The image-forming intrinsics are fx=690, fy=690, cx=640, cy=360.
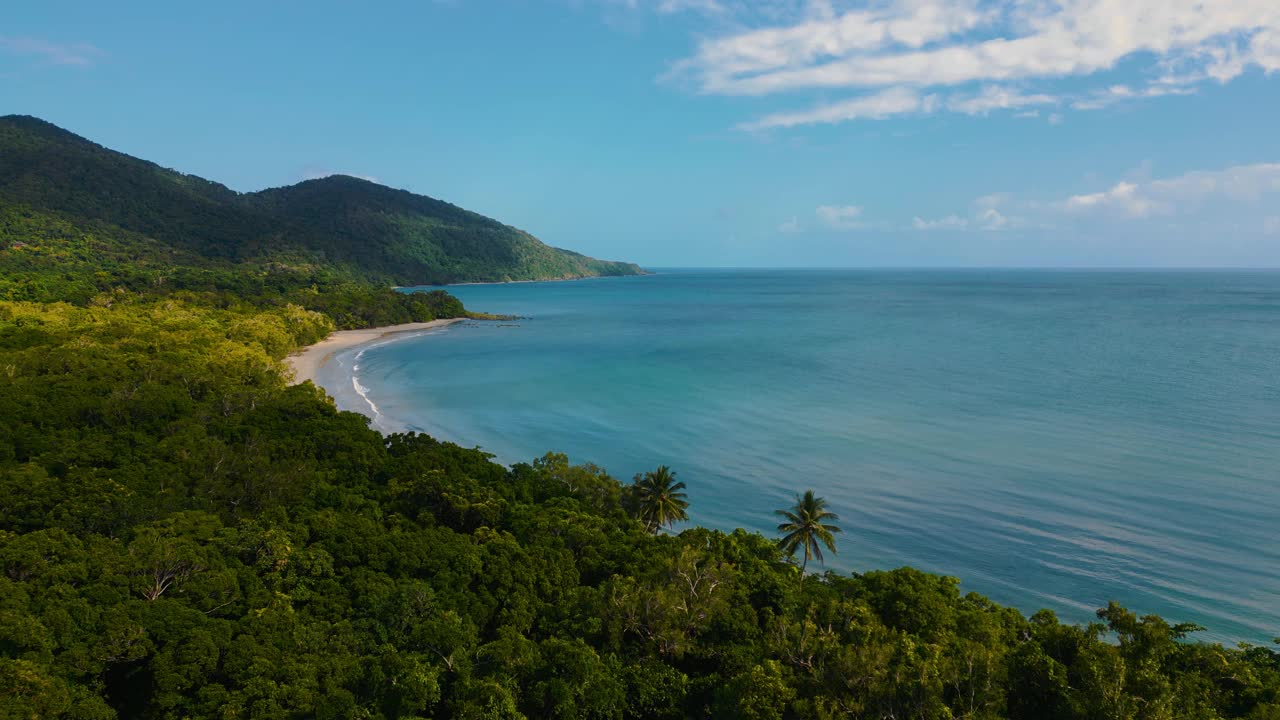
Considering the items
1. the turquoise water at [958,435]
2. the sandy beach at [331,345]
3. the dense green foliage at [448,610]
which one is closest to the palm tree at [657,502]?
the dense green foliage at [448,610]

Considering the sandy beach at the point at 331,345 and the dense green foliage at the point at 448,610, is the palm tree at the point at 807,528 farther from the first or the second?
the sandy beach at the point at 331,345

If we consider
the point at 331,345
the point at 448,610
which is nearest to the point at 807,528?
the point at 448,610

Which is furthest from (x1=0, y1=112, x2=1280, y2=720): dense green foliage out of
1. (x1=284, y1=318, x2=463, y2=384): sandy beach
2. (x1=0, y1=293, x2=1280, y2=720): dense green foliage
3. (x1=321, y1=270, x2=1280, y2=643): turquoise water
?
(x1=284, y1=318, x2=463, y2=384): sandy beach

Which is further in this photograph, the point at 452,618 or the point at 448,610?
the point at 448,610

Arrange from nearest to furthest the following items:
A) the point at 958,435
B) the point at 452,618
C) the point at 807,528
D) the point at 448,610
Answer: the point at 452,618 < the point at 448,610 < the point at 807,528 < the point at 958,435

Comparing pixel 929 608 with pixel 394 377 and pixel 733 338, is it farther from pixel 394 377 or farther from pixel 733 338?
pixel 733 338

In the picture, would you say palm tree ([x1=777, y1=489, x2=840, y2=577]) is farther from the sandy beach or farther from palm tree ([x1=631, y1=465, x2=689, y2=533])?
the sandy beach

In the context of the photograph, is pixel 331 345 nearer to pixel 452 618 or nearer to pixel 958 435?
pixel 958 435
